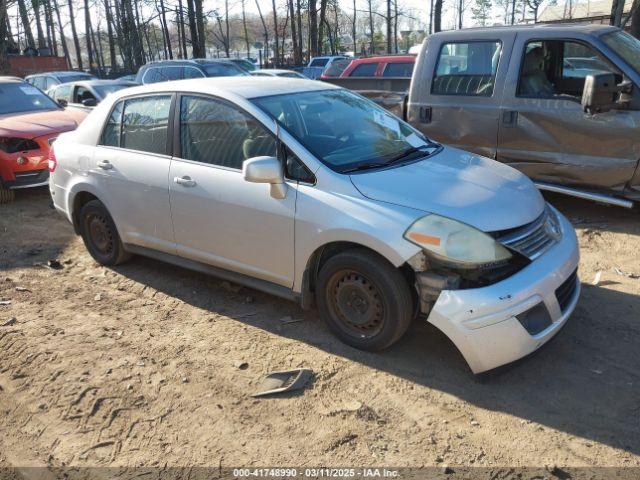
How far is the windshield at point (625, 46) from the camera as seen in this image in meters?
5.56

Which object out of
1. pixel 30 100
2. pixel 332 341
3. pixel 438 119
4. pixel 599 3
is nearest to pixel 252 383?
pixel 332 341

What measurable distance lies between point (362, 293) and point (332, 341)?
538mm

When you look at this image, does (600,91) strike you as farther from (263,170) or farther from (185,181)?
(185,181)

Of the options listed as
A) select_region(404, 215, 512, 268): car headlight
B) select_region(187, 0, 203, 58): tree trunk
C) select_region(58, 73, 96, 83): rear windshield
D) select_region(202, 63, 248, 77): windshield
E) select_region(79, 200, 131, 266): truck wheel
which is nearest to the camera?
select_region(404, 215, 512, 268): car headlight

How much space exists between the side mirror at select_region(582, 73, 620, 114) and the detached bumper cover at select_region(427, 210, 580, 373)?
2.75m

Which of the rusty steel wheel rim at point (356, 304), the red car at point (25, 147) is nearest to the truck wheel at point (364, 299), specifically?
the rusty steel wheel rim at point (356, 304)

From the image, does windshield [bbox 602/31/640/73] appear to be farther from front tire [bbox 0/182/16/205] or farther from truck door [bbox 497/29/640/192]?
front tire [bbox 0/182/16/205]

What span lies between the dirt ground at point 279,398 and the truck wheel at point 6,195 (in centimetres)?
399

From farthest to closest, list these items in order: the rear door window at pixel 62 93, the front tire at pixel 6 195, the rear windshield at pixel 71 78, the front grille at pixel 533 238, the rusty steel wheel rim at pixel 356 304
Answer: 1. the rear windshield at pixel 71 78
2. the rear door window at pixel 62 93
3. the front tire at pixel 6 195
4. the rusty steel wheel rim at pixel 356 304
5. the front grille at pixel 533 238

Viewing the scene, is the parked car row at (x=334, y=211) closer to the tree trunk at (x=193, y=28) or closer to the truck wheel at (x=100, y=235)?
the truck wheel at (x=100, y=235)

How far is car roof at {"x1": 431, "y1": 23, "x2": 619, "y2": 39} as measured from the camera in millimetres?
5742

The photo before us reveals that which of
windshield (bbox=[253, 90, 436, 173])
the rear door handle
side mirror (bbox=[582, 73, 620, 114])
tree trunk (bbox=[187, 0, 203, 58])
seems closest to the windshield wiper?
windshield (bbox=[253, 90, 436, 173])

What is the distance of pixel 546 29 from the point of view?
5.89m

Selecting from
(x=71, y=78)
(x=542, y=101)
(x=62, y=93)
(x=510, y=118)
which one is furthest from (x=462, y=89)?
(x=71, y=78)
